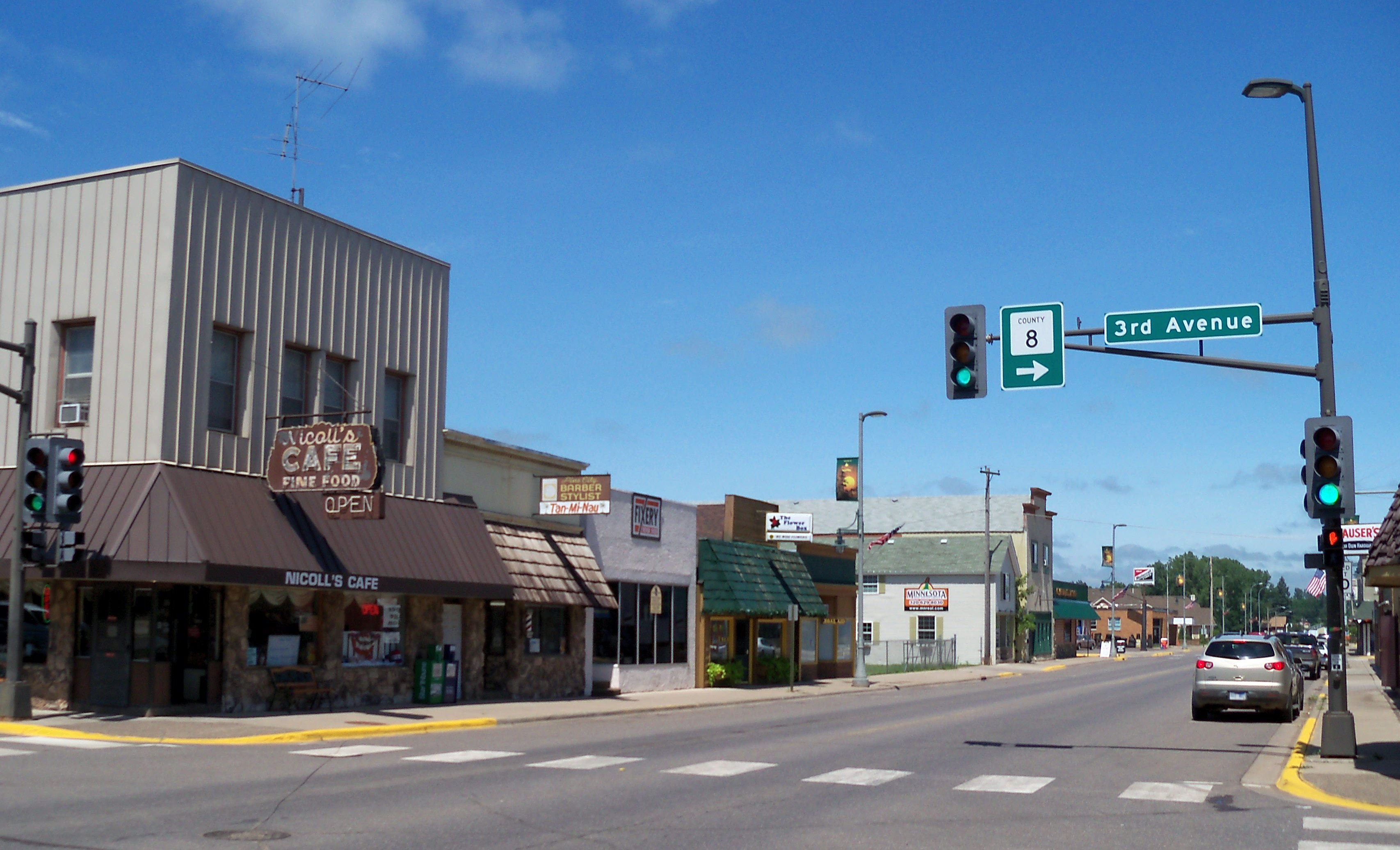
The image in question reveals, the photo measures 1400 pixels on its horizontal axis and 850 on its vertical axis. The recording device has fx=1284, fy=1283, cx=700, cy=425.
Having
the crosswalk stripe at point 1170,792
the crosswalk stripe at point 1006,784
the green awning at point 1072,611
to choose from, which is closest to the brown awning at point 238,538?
the crosswalk stripe at point 1006,784

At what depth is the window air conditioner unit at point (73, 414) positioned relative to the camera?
20.8m

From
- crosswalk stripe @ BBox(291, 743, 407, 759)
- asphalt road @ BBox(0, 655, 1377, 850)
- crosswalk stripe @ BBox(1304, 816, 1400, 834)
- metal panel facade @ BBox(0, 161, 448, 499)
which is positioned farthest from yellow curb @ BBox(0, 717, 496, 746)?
crosswalk stripe @ BBox(1304, 816, 1400, 834)

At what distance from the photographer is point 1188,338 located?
16375mm

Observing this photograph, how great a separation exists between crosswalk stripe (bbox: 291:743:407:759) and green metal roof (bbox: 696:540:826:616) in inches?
716

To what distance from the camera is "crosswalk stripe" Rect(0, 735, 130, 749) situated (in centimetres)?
1611

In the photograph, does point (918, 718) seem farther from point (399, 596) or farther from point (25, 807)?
point (25, 807)

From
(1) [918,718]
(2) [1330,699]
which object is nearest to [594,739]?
(1) [918,718]

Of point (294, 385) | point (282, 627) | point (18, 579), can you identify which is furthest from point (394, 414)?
point (18, 579)

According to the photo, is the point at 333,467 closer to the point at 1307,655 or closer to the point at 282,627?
the point at 282,627

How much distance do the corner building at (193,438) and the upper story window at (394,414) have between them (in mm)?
949

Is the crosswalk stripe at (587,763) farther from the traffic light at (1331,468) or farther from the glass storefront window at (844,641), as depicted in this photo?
the glass storefront window at (844,641)

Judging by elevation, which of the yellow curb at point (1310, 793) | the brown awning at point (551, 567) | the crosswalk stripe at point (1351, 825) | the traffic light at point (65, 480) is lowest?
the yellow curb at point (1310, 793)

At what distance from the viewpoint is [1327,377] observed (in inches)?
657

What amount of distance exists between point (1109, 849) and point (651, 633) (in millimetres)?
23651
